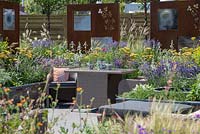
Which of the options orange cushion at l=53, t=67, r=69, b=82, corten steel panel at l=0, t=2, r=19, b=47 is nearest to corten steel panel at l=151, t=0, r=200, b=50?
orange cushion at l=53, t=67, r=69, b=82

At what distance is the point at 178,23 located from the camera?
1272 cm

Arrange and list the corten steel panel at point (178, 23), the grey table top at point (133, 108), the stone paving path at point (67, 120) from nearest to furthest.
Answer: the stone paving path at point (67, 120) < the grey table top at point (133, 108) < the corten steel panel at point (178, 23)

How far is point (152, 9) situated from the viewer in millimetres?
12859

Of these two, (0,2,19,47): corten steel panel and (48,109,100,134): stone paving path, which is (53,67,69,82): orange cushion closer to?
(48,109,100,134): stone paving path

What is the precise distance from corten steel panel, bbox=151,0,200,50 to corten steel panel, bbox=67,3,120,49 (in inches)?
38.9

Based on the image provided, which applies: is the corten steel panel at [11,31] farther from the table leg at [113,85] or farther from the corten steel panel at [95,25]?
the table leg at [113,85]

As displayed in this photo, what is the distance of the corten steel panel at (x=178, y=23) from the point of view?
12.6 metres

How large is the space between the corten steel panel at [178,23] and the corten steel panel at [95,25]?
3.24 feet

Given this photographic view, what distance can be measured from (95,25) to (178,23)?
7.52 feet

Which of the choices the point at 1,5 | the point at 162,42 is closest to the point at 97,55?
the point at 162,42

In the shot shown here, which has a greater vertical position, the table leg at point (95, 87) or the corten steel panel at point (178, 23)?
the corten steel panel at point (178, 23)

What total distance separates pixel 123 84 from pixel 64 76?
1.66 meters

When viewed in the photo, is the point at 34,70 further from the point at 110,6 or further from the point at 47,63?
the point at 110,6

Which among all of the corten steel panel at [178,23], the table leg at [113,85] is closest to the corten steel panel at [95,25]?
the corten steel panel at [178,23]
